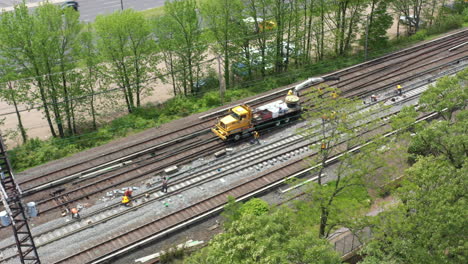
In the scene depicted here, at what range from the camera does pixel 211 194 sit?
3400 cm

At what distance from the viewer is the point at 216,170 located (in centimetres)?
3697

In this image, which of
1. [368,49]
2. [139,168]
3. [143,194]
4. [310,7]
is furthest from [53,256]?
[368,49]

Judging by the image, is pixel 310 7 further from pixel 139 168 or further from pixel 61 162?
pixel 61 162

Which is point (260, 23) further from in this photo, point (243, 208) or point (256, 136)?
point (243, 208)

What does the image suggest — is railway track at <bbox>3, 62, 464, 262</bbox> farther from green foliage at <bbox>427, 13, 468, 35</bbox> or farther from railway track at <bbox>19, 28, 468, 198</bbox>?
green foliage at <bbox>427, 13, 468, 35</bbox>

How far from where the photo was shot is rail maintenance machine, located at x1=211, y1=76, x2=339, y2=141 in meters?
39.4

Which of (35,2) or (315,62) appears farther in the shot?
(35,2)

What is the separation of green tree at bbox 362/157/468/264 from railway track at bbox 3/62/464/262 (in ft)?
35.4

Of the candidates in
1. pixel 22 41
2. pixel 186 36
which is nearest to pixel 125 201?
pixel 22 41

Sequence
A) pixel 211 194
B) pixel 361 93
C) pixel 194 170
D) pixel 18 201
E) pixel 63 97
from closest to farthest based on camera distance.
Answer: pixel 18 201, pixel 211 194, pixel 194 170, pixel 63 97, pixel 361 93

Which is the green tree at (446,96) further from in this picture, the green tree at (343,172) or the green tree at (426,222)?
the green tree at (426,222)

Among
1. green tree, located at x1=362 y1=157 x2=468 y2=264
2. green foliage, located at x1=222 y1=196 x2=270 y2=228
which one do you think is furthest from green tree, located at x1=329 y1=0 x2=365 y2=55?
green tree, located at x1=362 y1=157 x2=468 y2=264

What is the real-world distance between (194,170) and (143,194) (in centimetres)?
475

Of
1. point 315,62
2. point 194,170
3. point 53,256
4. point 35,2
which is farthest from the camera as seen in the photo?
point 35,2
